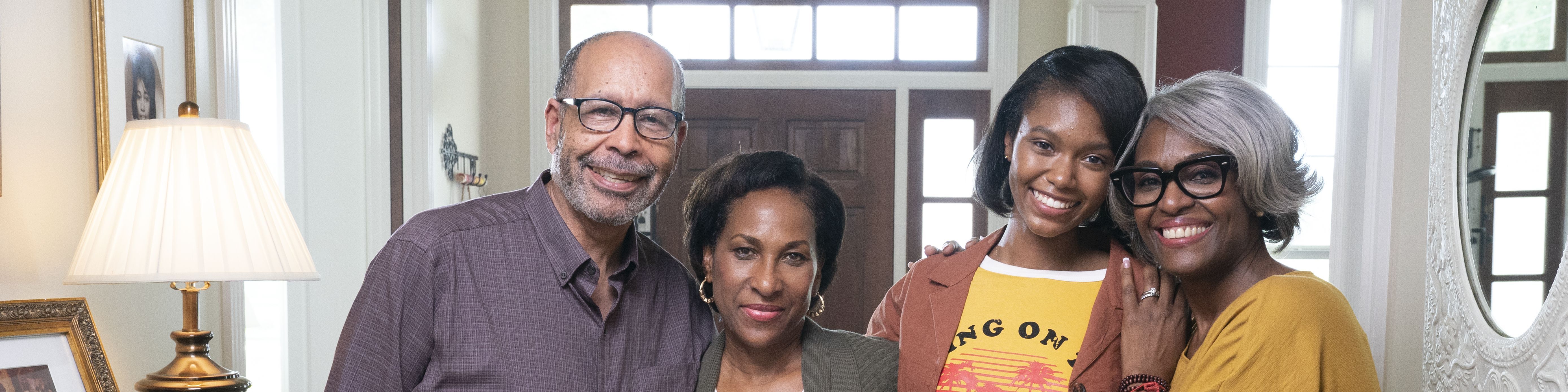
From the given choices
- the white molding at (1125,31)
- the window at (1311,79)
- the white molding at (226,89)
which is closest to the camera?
the white molding at (226,89)

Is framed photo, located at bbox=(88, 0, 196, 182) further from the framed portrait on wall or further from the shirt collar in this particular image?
the shirt collar

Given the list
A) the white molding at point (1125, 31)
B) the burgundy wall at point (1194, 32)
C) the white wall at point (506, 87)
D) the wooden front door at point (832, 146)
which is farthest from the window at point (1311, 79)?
the white wall at point (506, 87)

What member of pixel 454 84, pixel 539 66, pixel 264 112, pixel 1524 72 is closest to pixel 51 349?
pixel 264 112

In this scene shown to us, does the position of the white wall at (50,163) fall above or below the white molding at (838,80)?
below

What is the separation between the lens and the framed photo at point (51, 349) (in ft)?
4.94

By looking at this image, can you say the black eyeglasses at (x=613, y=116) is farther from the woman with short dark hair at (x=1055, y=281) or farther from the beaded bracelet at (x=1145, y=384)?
the beaded bracelet at (x=1145, y=384)

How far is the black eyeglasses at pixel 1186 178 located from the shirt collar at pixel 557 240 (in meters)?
0.73

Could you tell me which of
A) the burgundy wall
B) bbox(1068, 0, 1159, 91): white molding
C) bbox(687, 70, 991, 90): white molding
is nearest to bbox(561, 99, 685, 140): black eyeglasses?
bbox(1068, 0, 1159, 91): white molding

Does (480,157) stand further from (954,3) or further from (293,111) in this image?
(954,3)

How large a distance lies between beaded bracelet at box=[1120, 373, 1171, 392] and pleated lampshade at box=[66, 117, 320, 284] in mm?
1276

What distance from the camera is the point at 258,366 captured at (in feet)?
13.8

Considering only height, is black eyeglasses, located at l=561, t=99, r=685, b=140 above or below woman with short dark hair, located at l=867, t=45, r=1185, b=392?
above

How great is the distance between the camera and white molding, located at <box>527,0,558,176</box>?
4582 mm

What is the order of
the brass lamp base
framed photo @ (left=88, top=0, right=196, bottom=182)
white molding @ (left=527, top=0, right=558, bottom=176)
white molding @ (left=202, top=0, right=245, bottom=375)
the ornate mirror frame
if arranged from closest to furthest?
the ornate mirror frame, the brass lamp base, framed photo @ (left=88, top=0, right=196, bottom=182), white molding @ (left=202, top=0, right=245, bottom=375), white molding @ (left=527, top=0, right=558, bottom=176)
